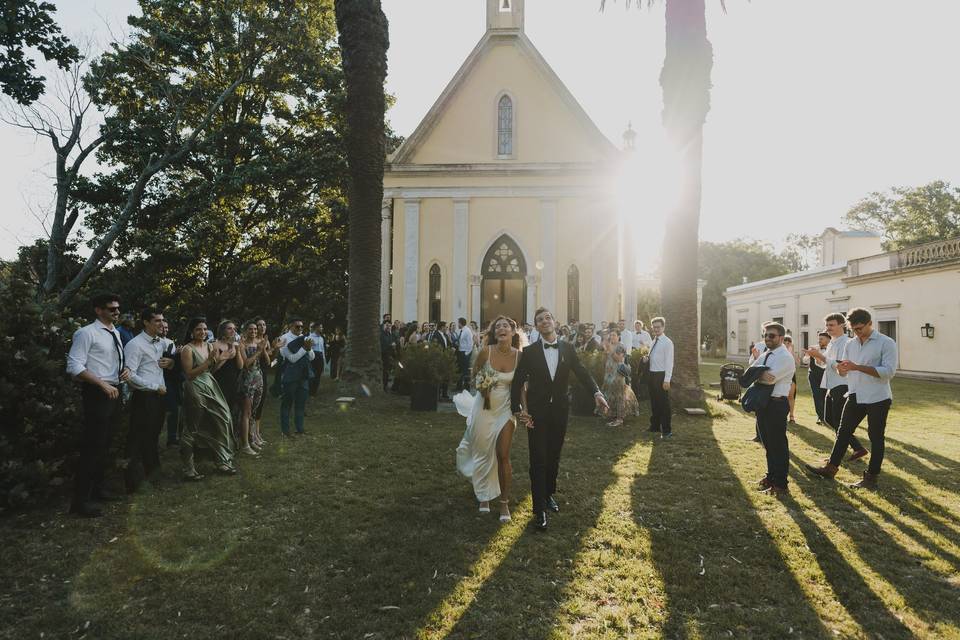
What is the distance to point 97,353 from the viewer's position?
5199 millimetres

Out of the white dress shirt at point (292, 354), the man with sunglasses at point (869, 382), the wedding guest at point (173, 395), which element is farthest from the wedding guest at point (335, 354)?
the man with sunglasses at point (869, 382)

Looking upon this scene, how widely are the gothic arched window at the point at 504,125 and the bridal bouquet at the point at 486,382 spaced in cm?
1815

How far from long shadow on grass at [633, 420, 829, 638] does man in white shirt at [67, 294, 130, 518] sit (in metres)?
5.27

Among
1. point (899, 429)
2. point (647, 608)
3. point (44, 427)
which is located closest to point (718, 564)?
point (647, 608)

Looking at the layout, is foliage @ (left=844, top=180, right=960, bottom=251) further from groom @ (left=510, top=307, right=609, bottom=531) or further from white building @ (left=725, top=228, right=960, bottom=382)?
groom @ (left=510, top=307, right=609, bottom=531)

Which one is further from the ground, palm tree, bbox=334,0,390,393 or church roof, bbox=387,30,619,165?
church roof, bbox=387,30,619,165

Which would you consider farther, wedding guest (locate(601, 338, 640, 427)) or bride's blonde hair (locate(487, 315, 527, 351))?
wedding guest (locate(601, 338, 640, 427))

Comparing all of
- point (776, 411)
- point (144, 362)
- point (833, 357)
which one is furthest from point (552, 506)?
point (833, 357)

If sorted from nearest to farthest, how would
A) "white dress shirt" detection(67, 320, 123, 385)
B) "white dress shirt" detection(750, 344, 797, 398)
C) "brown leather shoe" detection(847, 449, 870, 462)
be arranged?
"white dress shirt" detection(67, 320, 123, 385) → "white dress shirt" detection(750, 344, 797, 398) → "brown leather shoe" detection(847, 449, 870, 462)

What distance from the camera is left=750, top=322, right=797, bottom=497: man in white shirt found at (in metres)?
6.12

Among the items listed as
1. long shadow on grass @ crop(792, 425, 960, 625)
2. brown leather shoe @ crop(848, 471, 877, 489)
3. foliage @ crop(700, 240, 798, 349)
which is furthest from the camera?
foliage @ crop(700, 240, 798, 349)

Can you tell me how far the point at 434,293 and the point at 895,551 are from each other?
18.3 metres

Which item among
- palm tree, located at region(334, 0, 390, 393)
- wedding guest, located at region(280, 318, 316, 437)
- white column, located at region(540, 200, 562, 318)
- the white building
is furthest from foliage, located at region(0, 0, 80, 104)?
the white building

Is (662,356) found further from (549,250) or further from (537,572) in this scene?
(549,250)
